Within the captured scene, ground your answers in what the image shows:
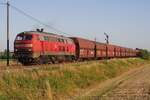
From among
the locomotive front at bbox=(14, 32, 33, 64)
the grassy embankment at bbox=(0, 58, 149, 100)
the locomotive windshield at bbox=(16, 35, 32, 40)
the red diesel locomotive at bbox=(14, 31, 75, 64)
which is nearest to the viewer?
the grassy embankment at bbox=(0, 58, 149, 100)

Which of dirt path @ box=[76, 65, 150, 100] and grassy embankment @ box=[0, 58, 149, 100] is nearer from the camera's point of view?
grassy embankment @ box=[0, 58, 149, 100]

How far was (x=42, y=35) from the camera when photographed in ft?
122

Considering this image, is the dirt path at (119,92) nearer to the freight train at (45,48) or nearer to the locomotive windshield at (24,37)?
the freight train at (45,48)

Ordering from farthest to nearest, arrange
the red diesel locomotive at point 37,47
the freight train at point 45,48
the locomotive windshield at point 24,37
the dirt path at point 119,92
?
the locomotive windshield at point 24,37
the freight train at point 45,48
the red diesel locomotive at point 37,47
the dirt path at point 119,92

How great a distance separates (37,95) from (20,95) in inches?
65.3

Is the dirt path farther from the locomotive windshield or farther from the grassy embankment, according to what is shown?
the locomotive windshield

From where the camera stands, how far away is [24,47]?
114 feet

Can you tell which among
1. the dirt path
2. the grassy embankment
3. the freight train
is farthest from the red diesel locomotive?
the dirt path

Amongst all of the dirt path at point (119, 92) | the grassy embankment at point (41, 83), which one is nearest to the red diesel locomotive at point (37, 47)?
the grassy embankment at point (41, 83)

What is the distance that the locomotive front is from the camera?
3431 cm

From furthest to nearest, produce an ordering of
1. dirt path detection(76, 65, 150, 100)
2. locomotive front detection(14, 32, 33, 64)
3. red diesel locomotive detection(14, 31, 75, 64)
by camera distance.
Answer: red diesel locomotive detection(14, 31, 75, 64), locomotive front detection(14, 32, 33, 64), dirt path detection(76, 65, 150, 100)

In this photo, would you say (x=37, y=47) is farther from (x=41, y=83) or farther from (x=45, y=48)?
(x=41, y=83)

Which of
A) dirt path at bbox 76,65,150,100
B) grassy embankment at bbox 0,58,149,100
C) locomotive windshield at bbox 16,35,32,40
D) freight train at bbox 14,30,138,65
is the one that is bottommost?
dirt path at bbox 76,65,150,100

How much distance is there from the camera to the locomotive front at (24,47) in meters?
34.3
